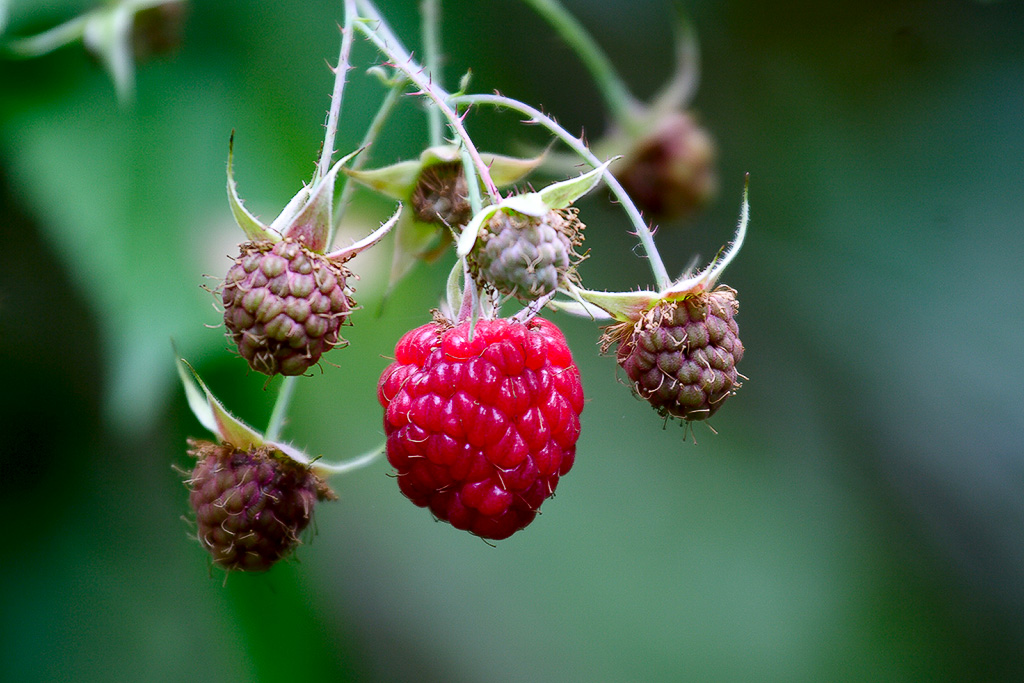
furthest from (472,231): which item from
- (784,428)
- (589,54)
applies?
(784,428)

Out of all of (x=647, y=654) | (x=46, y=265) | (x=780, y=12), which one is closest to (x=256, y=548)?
(x=46, y=265)

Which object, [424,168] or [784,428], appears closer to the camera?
[424,168]

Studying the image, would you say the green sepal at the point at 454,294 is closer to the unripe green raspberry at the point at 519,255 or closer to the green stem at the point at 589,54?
the unripe green raspberry at the point at 519,255

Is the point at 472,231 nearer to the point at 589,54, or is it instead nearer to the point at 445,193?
the point at 445,193

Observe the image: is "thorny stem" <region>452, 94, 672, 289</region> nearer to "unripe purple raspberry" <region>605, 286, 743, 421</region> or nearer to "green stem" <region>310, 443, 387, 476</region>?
"unripe purple raspberry" <region>605, 286, 743, 421</region>

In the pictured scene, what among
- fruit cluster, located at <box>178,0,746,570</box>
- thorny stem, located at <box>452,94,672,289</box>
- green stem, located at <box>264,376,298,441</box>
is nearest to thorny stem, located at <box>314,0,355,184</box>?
fruit cluster, located at <box>178,0,746,570</box>

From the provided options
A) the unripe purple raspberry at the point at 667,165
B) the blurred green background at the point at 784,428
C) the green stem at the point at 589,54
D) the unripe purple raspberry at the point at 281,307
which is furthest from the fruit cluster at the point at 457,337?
the blurred green background at the point at 784,428
